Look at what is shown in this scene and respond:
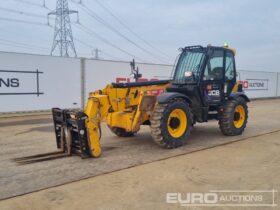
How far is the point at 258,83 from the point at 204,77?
20.4m

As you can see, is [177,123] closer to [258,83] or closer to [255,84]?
[255,84]

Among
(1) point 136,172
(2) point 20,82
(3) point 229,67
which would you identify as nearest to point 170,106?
(1) point 136,172

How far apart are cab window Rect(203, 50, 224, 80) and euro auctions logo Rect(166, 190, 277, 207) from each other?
4104mm

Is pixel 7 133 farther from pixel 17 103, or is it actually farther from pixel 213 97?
pixel 213 97

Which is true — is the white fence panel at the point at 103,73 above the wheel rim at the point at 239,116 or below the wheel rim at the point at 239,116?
above

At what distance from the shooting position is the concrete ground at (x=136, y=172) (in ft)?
14.6

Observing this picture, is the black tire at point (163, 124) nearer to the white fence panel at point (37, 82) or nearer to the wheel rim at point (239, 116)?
the wheel rim at point (239, 116)

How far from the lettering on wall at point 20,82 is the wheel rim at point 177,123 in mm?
9056

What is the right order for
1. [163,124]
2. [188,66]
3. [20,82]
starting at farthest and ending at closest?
1. [20,82]
2. [188,66]
3. [163,124]

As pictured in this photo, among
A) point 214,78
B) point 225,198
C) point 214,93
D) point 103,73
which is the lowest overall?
point 225,198

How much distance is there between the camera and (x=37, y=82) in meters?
14.8

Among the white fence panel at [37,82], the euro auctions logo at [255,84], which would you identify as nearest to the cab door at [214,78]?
the white fence panel at [37,82]

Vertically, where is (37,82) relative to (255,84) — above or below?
above

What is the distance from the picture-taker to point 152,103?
734 centimetres
